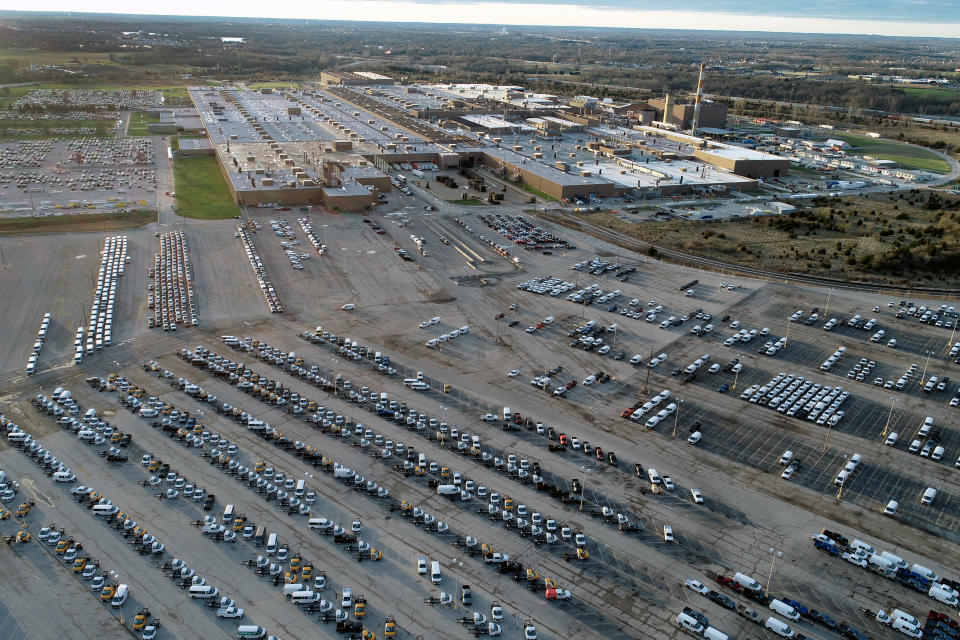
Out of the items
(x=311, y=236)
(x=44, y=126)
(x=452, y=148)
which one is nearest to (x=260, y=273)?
(x=311, y=236)

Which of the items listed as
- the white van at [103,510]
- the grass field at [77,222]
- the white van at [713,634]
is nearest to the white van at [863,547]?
the white van at [713,634]

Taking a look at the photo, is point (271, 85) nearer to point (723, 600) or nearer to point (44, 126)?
point (44, 126)

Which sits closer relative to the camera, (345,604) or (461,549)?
(345,604)

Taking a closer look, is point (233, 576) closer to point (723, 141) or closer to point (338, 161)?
point (338, 161)

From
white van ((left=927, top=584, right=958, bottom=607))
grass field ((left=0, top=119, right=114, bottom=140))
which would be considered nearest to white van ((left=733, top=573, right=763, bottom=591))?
white van ((left=927, top=584, right=958, bottom=607))

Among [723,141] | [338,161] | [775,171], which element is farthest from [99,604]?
[723,141]

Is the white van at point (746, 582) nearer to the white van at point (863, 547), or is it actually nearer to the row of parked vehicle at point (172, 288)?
the white van at point (863, 547)
